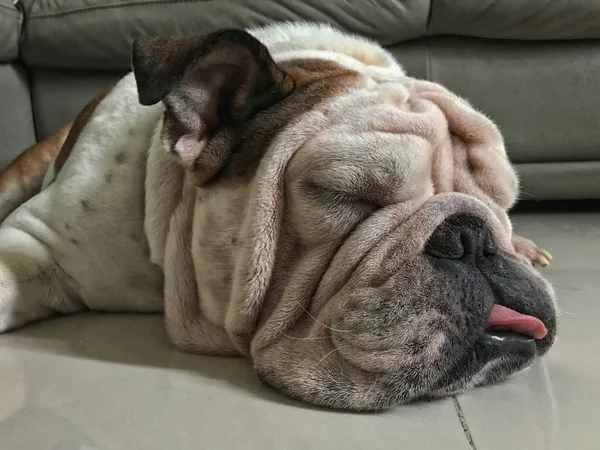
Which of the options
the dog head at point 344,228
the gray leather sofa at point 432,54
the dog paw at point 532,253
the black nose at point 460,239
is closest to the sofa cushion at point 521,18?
the gray leather sofa at point 432,54

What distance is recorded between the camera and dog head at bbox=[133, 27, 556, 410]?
40.1 inches

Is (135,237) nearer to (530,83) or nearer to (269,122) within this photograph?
(269,122)

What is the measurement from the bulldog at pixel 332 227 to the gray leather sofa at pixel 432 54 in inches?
37.6

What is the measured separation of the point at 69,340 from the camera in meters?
1.34

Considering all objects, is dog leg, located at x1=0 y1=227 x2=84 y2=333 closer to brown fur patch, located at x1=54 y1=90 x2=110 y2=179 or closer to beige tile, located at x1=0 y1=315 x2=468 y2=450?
beige tile, located at x1=0 y1=315 x2=468 y2=450

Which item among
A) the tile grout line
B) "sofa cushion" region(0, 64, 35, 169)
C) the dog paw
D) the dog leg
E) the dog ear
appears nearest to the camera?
the tile grout line

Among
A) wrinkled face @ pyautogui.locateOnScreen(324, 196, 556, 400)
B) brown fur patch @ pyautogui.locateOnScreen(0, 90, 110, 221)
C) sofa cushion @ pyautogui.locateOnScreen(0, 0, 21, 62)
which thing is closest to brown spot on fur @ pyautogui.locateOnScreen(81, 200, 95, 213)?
brown fur patch @ pyautogui.locateOnScreen(0, 90, 110, 221)

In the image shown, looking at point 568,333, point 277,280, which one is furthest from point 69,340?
point 568,333

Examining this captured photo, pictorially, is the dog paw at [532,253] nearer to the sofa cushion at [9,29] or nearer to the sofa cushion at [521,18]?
the sofa cushion at [521,18]

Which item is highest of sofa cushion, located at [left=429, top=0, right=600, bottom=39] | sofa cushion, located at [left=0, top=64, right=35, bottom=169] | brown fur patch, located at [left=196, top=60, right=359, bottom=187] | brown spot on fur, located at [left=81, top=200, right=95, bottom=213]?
brown fur patch, located at [left=196, top=60, right=359, bottom=187]

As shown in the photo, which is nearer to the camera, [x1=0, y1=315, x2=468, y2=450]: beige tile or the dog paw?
[x1=0, y1=315, x2=468, y2=450]: beige tile

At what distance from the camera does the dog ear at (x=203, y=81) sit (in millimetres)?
1066

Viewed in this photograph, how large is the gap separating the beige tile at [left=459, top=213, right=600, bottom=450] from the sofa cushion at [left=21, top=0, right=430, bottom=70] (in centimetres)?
107

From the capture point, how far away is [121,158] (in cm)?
144
